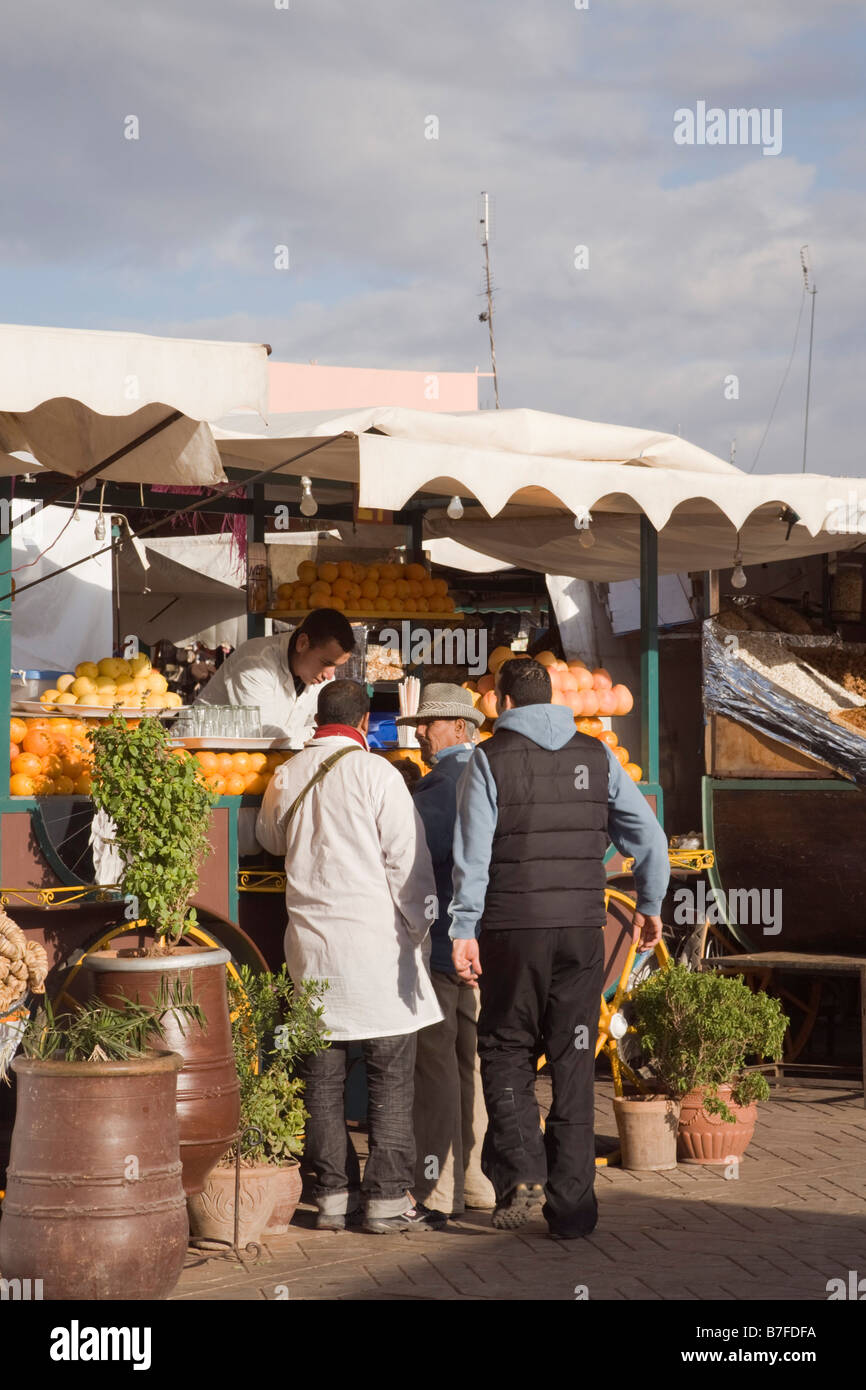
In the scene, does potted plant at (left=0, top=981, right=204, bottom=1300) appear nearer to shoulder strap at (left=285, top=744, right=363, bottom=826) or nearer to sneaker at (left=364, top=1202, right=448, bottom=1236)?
sneaker at (left=364, top=1202, right=448, bottom=1236)

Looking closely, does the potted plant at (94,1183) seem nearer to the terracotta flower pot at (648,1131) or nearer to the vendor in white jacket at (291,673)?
the terracotta flower pot at (648,1131)

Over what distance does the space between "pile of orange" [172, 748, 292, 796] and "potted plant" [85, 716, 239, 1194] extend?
702 millimetres

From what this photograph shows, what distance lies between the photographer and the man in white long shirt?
6.11 metres

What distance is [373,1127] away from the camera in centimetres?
615

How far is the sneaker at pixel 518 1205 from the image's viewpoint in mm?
6066

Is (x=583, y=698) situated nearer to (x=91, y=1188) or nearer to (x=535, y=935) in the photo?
(x=535, y=935)

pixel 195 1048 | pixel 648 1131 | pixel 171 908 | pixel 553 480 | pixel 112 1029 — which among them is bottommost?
pixel 648 1131

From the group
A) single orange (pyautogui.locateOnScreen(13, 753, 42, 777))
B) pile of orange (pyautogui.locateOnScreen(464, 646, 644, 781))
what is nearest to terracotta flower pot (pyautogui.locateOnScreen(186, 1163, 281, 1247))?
single orange (pyautogui.locateOnScreen(13, 753, 42, 777))

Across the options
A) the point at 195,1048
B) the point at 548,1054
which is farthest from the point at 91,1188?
the point at 548,1054

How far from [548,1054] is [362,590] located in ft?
10.6

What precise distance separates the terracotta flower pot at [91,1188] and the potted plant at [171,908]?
0.50 meters

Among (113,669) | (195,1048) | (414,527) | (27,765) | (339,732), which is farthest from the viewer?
(414,527)

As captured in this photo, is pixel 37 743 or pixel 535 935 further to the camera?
pixel 37 743
